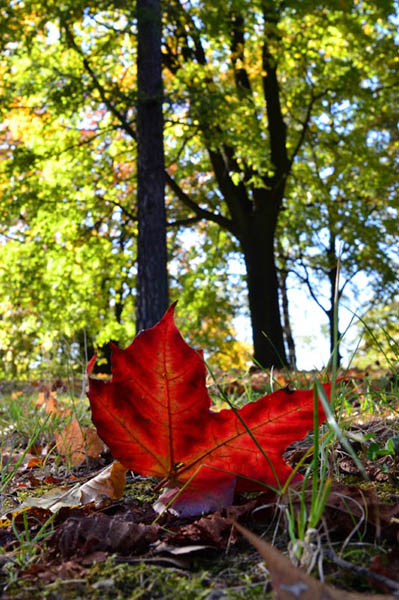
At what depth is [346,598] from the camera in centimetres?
53

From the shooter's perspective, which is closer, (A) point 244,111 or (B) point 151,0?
(B) point 151,0

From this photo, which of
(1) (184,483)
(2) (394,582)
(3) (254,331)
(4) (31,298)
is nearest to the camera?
(2) (394,582)

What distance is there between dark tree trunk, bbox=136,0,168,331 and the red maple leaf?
4902 mm

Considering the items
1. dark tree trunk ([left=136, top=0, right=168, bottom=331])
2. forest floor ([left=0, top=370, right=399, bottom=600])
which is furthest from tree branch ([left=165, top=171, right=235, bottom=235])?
forest floor ([left=0, top=370, right=399, bottom=600])

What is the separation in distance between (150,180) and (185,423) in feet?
18.0

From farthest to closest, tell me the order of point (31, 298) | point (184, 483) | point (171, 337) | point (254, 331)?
point (31, 298), point (254, 331), point (184, 483), point (171, 337)

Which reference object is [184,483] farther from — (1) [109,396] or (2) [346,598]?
(2) [346,598]

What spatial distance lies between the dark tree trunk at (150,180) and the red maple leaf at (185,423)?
4.90m

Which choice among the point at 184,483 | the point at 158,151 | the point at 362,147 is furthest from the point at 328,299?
the point at 184,483

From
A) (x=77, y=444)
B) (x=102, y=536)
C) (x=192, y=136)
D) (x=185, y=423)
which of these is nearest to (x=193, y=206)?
(x=192, y=136)

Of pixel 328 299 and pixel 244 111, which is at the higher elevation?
pixel 244 111

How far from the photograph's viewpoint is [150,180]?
615cm

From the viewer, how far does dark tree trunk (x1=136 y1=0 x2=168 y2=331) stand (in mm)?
5992

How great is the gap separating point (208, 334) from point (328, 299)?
384 cm
